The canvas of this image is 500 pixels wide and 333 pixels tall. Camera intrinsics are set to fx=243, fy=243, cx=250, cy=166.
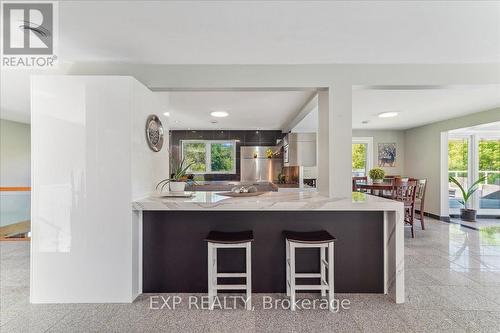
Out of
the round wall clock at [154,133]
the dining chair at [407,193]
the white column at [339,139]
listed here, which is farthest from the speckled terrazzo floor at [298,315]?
the dining chair at [407,193]

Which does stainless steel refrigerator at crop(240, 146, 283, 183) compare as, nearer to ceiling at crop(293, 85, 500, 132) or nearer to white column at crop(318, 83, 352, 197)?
ceiling at crop(293, 85, 500, 132)

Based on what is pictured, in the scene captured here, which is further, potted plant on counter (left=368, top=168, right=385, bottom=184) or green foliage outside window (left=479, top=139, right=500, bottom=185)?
green foliage outside window (left=479, top=139, right=500, bottom=185)

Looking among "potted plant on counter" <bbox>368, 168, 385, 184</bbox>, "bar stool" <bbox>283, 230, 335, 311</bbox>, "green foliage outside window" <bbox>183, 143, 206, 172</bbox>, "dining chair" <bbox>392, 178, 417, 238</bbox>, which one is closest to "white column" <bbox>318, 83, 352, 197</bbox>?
"bar stool" <bbox>283, 230, 335, 311</bbox>

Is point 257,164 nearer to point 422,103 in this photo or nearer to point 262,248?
A: point 422,103

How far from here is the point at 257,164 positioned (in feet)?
22.4

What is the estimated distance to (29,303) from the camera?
2316mm

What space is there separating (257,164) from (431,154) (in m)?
4.37

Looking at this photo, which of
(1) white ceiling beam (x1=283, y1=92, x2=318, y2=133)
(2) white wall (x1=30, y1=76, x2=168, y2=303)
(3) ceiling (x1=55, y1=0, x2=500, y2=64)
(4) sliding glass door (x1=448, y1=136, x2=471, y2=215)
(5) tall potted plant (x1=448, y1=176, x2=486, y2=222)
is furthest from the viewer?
(4) sliding glass door (x1=448, y1=136, x2=471, y2=215)

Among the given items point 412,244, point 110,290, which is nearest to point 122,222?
point 110,290

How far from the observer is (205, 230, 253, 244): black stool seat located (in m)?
2.21

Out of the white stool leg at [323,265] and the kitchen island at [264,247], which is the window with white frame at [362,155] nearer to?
the kitchen island at [264,247]

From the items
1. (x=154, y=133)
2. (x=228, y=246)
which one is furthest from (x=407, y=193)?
(x=154, y=133)

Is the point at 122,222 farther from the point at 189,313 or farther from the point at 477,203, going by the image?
the point at 477,203

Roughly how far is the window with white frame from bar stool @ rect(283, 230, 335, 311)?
18.2 feet
